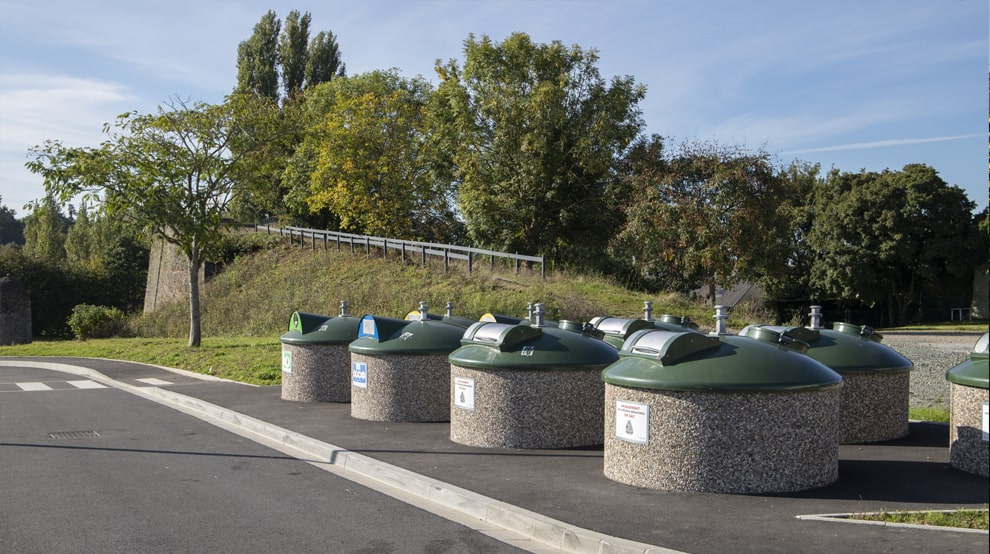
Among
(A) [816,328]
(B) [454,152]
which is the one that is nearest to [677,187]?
(B) [454,152]

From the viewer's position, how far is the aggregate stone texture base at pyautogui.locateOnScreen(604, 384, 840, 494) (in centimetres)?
691

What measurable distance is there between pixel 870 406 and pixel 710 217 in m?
17.1

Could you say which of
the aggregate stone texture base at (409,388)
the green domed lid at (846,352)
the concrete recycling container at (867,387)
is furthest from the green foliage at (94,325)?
the concrete recycling container at (867,387)

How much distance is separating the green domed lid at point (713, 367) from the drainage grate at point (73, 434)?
7135 mm

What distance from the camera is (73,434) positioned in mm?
11242

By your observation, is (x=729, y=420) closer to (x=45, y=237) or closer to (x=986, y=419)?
(x=986, y=419)

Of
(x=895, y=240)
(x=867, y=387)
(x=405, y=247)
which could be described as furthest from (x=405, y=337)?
(x=895, y=240)

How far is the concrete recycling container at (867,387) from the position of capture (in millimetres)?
9148

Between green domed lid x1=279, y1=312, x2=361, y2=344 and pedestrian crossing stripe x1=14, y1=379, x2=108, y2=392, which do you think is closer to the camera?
green domed lid x1=279, y1=312, x2=361, y2=344

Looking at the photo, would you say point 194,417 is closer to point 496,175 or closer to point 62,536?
point 62,536

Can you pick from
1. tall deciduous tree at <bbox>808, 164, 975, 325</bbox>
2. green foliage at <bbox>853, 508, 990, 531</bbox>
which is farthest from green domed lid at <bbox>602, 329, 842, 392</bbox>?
tall deciduous tree at <bbox>808, 164, 975, 325</bbox>

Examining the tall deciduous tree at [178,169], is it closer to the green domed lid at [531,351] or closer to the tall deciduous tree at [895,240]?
the green domed lid at [531,351]

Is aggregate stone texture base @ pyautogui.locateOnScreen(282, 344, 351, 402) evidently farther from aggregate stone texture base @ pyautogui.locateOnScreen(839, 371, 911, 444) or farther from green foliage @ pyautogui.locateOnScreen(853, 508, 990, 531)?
green foliage @ pyautogui.locateOnScreen(853, 508, 990, 531)

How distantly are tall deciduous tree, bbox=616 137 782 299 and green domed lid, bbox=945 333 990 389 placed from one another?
1839 cm
